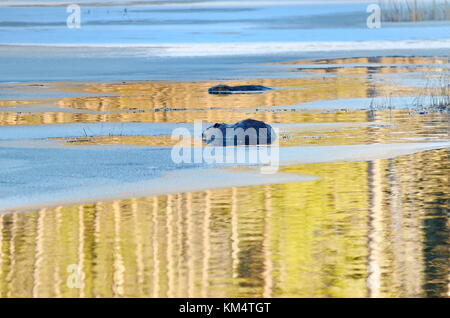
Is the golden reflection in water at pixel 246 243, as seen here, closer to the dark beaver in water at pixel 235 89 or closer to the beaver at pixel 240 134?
the beaver at pixel 240 134

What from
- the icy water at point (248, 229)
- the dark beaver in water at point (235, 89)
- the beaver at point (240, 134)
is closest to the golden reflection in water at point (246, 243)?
the icy water at point (248, 229)

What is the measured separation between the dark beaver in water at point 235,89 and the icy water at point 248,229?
5.62 metres

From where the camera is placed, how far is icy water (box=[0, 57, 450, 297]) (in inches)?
262

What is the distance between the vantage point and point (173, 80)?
24000mm

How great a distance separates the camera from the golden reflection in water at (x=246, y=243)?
21.6 ft

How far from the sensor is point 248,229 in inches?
317

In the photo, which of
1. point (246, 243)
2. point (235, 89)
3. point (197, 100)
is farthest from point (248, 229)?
point (235, 89)

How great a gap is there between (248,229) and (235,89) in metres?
12.9

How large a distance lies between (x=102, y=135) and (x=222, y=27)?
110 feet

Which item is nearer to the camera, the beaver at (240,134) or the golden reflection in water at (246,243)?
the golden reflection in water at (246,243)

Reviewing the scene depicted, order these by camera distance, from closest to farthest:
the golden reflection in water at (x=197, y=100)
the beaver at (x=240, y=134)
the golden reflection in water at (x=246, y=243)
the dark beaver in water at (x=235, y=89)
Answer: the golden reflection in water at (x=246, y=243) → the beaver at (x=240, y=134) → the golden reflection in water at (x=197, y=100) → the dark beaver in water at (x=235, y=89)

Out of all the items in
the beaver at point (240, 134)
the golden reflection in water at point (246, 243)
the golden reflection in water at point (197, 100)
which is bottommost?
the golden reflection in water at point (246, 243)

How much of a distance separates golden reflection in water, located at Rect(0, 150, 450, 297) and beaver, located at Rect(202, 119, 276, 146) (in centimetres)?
294

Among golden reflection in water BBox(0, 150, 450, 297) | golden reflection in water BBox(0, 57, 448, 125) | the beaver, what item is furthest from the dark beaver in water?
golden reflection in water BBox(0, 150, 450, 297)
